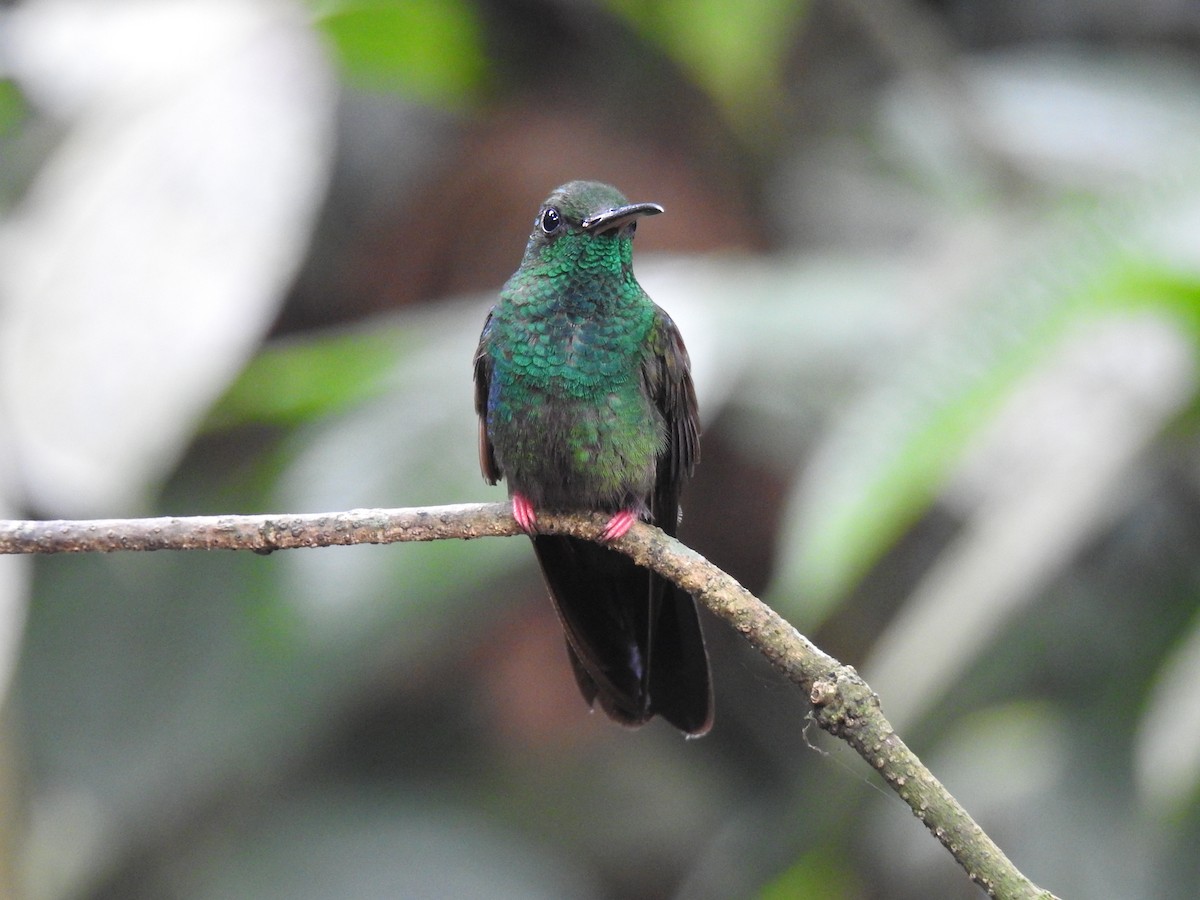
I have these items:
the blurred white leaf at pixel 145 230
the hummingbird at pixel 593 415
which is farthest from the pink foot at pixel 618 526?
the blurred white leaf at pixel 145 230

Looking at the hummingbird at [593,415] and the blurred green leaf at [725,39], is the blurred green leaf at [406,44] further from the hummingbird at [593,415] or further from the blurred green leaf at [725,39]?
the hummingbird at [593,415]

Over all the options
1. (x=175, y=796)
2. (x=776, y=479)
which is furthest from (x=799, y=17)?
(x=175, y=796)

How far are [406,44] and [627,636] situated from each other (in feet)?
8.79

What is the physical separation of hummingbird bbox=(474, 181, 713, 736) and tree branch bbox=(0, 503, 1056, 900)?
0.30 meters

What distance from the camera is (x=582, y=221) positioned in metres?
2.04

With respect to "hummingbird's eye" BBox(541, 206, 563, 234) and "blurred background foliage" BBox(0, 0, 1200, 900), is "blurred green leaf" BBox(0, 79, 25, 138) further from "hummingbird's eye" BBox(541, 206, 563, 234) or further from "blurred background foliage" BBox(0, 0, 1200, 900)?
"hummingbird's eye" BBox(541, 206, 563, 234)

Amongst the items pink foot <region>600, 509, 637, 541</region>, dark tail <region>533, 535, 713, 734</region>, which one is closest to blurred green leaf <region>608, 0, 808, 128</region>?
dark tail <region>533, 535, 713, 734</region>

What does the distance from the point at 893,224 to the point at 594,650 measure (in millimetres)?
3968

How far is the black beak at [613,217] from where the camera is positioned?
73.6 inches

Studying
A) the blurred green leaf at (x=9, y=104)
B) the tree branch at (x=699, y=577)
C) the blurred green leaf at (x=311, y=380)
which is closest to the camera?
the tree branch at (x=699, y=577)

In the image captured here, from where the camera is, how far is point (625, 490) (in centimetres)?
194

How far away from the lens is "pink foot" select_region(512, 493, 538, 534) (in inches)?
67.6

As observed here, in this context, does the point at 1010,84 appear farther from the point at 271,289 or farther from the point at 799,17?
the point at 271,289

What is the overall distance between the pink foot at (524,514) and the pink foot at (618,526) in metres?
0.10
